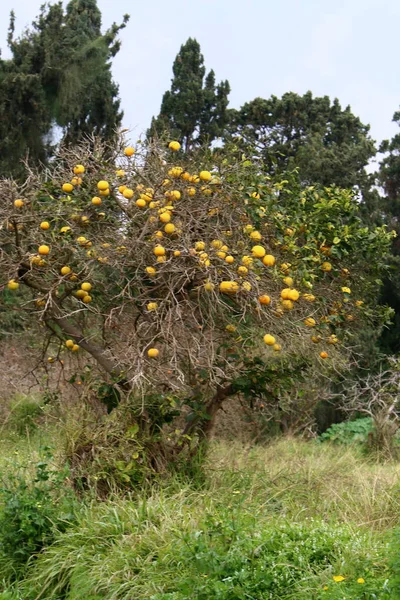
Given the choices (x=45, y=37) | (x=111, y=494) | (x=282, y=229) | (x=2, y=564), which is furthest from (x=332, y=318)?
(x=45, y=37)

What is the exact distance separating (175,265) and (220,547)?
1.62 m

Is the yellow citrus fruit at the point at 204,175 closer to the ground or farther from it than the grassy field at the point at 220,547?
farther from it

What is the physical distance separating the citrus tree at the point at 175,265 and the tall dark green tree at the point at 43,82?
688 centimetres

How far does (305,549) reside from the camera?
3.45m

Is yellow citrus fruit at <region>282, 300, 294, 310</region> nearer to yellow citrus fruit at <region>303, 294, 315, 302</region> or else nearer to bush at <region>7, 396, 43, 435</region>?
yellow citrus fruit at <region>303, 294, 315, 302</region>

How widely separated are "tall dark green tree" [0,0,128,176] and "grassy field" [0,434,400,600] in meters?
8.06

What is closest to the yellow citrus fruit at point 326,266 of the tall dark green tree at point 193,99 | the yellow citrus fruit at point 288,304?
the yellow citrus fruit at point 288,304

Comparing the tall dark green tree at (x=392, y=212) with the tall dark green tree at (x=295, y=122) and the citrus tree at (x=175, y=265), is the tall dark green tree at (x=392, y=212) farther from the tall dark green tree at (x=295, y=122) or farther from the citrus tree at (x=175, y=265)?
the citrus tree at (x=175, y=265)

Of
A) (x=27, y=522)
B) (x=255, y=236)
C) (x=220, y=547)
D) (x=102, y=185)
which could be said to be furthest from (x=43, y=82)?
(x=220, y=547)

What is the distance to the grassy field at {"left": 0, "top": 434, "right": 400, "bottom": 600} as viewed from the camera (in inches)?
126

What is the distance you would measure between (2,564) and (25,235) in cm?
207

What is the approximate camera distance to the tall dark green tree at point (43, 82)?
1177 cm

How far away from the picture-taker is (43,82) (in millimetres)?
11969

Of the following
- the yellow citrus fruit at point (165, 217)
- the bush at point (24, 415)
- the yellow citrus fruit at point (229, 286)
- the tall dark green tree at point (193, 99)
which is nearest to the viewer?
the yellow citrus fruit at point (229, 286)
